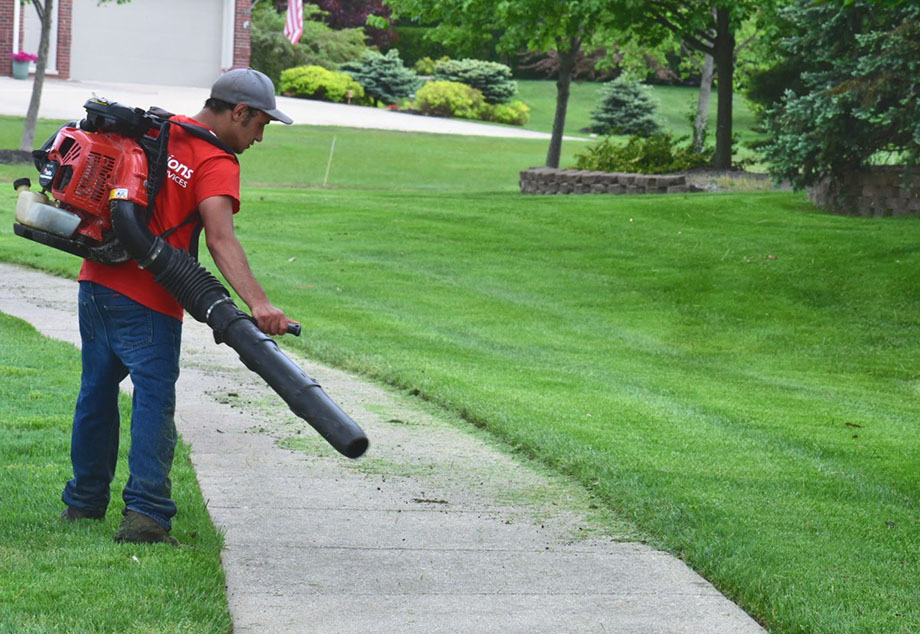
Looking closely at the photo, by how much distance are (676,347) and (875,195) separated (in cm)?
759

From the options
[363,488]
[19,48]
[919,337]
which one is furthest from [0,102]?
[363,488]

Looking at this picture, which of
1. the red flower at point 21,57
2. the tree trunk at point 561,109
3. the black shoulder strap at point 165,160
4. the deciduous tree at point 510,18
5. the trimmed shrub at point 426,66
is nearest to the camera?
the black shoulder strap at point 165,160

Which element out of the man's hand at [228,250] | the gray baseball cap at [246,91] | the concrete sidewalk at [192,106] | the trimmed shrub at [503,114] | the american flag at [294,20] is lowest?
the man's hand at [228,250]

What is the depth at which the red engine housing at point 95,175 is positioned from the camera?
420 cm

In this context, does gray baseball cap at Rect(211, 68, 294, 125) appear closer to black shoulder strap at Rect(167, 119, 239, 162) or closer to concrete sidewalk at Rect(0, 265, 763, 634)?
black shoulder strap at Rect(167, 119, 239, 162)

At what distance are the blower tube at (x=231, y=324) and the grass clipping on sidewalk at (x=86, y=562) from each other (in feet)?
2.23

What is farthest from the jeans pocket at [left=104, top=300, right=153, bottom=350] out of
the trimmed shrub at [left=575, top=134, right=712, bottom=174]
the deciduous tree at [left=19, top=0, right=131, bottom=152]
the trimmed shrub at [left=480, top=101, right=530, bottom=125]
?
the trimmed shrub at [left=480, top=101, right=530, bottom=125]

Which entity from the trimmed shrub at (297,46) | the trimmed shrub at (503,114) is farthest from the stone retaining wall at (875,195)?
the trimmed shrub at (297,46)

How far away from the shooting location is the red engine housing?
4203 millimetres

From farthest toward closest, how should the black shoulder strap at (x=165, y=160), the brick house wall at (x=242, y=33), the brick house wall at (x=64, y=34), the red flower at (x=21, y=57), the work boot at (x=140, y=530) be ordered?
the brick house wall at (x=242, y=33) < the red flower at (x=21, y=57) < the brick house wall at (x=64, y=34) < the work boot at (x=140, y=530) < the black shoulder strap at (x=165, y=160)

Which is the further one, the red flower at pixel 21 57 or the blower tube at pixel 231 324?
the red flower at pixel 21 57

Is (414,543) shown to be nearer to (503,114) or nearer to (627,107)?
(627,107)

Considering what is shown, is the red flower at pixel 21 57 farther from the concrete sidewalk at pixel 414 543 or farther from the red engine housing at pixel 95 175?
the red engine housing at pixel 95 175

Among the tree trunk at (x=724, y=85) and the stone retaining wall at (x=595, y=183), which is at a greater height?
the tree trunk at (x=724, y=85)
